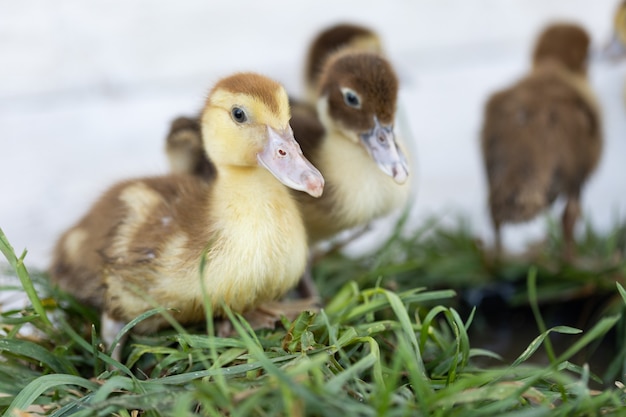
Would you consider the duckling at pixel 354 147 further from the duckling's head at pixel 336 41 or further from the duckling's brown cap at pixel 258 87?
the duckling's head at pixel 336 41

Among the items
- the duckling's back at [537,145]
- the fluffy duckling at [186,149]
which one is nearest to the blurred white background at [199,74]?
the duckling's back at [537,145]

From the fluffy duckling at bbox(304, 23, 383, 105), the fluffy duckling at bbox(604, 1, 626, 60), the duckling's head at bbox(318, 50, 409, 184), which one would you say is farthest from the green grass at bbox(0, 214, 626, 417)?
the fluffy duckling at bbox(604, 1, 626, 60)

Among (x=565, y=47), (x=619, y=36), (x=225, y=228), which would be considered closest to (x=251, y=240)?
(x=225, y=228)

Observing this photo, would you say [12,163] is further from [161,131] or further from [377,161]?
[377,161]

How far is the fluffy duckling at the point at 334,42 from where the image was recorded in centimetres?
179

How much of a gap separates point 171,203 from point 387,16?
83.4 inches

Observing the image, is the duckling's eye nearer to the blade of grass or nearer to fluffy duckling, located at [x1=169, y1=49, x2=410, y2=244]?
fluffy duckling, located at [x1=169, y1=49, x2=410, y2=244]

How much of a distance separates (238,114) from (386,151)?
0.96 feet

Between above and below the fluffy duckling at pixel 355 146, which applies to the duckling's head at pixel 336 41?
above

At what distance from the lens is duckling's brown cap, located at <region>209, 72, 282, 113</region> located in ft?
3.33

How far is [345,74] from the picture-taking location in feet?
4.20

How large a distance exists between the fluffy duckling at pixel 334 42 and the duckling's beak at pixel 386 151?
1.79ft

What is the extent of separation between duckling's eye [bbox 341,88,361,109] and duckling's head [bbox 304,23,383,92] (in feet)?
1.68

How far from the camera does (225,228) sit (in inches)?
41.2
